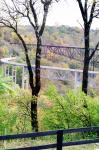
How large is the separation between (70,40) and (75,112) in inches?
913

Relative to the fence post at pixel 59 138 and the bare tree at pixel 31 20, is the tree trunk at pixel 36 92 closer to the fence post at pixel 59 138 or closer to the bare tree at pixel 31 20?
the bare tree at pixel 31 20

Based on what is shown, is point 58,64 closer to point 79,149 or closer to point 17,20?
point 17,20

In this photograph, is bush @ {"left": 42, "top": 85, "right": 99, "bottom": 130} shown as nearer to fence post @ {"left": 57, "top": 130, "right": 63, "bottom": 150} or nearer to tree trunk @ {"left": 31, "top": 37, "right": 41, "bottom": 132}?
tree trunk @ {"left": 31, "top": 37, "right": 41, "bottom": 132}

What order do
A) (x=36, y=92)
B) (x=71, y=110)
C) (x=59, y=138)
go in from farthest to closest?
(x=36, y=92), (x=71, y=110), (x=59, y=138)

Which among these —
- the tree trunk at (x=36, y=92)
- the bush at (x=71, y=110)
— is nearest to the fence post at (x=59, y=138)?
the bush at (x=71, y=110)

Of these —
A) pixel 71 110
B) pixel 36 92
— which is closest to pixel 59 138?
pixel 71 110

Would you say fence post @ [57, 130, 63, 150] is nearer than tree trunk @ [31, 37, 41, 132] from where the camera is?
Yes

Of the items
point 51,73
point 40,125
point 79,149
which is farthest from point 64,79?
point 79,149

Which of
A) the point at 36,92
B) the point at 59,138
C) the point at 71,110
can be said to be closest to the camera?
the point at 59,138

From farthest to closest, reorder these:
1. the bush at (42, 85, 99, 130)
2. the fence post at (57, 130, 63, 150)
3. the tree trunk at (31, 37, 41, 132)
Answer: the tree trunk at (31, 37, 41, 132), the bush at (42, 85, 99, 130), the fence post at (57, 130, 63, 150)

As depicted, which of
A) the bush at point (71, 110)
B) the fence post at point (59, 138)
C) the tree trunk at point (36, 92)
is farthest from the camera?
the tree trunk at point (36, 92)

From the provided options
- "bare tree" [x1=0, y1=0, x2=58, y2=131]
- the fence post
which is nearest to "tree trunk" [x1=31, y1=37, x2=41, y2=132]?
"bare tree" [x1=0, y1=0, x2=58, y2=131]

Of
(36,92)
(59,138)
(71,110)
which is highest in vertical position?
(59,138)

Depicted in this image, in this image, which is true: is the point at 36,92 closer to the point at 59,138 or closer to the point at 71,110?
the point at 71,110
